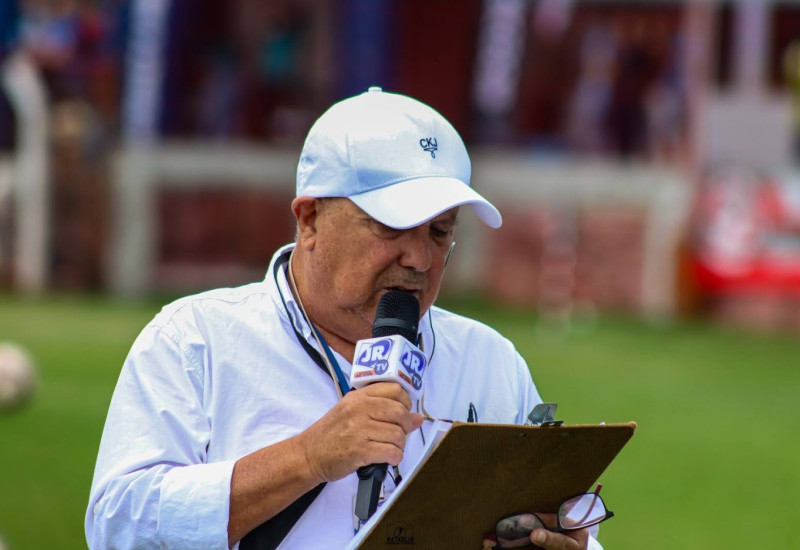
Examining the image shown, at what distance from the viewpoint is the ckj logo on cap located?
317cm

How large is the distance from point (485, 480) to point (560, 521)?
22cm

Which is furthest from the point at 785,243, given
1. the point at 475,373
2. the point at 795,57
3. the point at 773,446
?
the point at 475,373

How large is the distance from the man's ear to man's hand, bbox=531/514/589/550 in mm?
783

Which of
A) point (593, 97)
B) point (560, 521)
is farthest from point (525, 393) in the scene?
point (593, 97)

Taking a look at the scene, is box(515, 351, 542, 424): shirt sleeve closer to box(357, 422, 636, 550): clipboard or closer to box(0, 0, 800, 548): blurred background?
box(357, 422, 636, 550): clipboard

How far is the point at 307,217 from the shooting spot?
324cm

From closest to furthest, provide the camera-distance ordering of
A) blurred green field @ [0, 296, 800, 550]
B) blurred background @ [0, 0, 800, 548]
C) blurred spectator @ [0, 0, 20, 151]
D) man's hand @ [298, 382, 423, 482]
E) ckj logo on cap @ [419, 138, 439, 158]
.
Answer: man's hand @ [298, 382, 423, 482]
ckj logo on cap @ [419, 138, 439, 158]
blurred green field @ [0, 296, 800, 550]
blurred background @ [0, 0, 800, 548]
blurred spectator @ [0, 0, 20, 151]

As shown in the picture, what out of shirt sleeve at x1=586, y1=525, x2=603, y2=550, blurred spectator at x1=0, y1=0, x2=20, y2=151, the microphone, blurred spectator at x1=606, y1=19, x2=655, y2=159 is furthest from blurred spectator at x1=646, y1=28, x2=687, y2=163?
the microphone

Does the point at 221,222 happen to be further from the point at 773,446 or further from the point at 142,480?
the point at 142,480

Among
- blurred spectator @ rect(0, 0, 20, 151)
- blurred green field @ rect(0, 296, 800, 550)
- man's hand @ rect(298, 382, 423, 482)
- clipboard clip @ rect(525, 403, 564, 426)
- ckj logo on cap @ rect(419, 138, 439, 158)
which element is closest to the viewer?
man's hand @ rect(298, 382, 423, 482)

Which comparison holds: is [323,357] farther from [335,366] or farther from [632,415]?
[632,415]

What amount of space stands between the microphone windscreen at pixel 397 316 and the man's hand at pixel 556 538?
0.47m

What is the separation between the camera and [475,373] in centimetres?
343

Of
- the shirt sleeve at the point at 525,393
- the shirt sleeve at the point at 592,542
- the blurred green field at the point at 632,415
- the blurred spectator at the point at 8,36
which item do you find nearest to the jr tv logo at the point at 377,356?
the shirt sleeve at the point at 525,393
